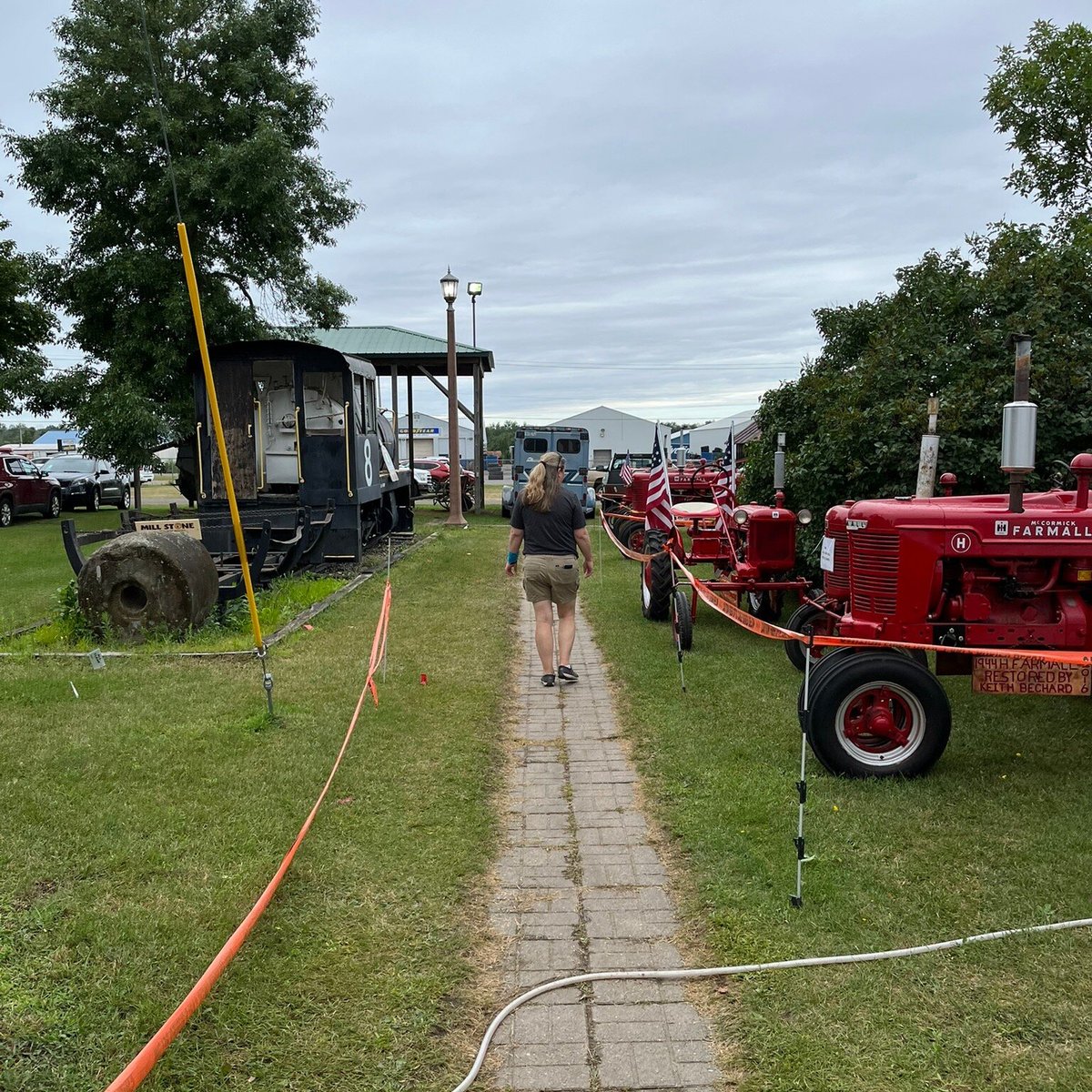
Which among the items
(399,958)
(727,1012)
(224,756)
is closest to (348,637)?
(224,756)

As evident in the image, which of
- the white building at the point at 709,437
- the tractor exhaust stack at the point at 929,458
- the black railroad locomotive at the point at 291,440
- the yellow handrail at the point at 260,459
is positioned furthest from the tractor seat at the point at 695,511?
the white building at the point at 709,437

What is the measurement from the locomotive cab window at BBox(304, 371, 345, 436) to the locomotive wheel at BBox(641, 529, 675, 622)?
524cm

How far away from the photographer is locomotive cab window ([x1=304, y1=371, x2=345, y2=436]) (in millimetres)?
14445

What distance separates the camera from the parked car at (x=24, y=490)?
25000 millimetres

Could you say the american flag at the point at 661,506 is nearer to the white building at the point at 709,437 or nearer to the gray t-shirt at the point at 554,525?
the gray t-shirt at the point at 554,525

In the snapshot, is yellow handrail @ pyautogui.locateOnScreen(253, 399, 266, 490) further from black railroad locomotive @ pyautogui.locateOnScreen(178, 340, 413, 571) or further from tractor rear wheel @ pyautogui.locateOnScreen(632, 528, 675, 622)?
tractor rear wheel @ pyautogui.locateOnScreen(632, 528, 675, 622)

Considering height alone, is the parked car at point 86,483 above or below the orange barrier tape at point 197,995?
above

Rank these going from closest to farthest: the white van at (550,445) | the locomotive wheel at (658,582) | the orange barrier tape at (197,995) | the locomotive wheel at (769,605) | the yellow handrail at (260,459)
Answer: the orange barrier tape at (197,995) → the locomotive wheel at (769,605) → the locomotive wheel at (658,582) → the yellow handrail at (260,459) → the white van at (550,445)

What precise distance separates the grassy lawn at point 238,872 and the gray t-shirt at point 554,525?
1.19 meters

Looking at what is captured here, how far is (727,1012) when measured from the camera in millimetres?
3361

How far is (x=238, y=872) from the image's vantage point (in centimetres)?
431

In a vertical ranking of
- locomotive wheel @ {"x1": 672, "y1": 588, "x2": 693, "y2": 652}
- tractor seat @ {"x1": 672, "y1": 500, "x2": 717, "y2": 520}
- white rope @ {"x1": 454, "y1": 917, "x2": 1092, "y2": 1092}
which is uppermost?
tractor seat @ {"x1": 672, "y1": 500, "x2": 717, "y2": 520}

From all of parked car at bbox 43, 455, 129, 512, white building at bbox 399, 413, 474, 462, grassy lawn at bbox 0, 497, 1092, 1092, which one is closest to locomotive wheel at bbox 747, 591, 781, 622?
grassy lawn at bbox 0, 497, 1092, 1092

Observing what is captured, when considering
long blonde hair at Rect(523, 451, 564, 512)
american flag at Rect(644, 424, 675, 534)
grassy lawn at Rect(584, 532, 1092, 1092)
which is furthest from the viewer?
american flag at Rect(644, 424, 675, 534)
